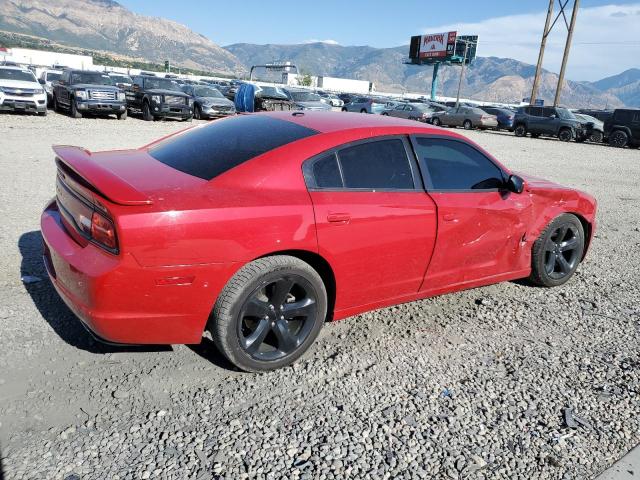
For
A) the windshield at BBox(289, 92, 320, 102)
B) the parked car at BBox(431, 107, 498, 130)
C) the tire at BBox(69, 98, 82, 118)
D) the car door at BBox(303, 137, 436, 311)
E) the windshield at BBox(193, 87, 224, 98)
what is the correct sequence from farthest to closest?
1. the parked car at BBox(431, 107, 498, 130)
2. the windshield at BBox(289, 92, 320, 102)
3. the windshield at BBox(193, 87, 224, 98)
4. the tire at BBox(69, 98, 82, 118)
5. the car door at BBox(303, 137, 436, 311)

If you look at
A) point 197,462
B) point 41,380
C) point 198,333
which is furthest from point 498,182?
point 41,380

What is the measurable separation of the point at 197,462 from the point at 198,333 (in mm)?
725

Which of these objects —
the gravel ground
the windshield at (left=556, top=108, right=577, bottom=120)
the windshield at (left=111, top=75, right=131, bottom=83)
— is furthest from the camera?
the windshield at (left=111, top=75, right=131, bottom=83)

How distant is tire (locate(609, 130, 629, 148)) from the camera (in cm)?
2385

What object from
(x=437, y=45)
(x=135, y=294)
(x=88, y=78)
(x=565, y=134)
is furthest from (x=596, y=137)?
(x=437, y=45)

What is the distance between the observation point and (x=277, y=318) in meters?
3.10

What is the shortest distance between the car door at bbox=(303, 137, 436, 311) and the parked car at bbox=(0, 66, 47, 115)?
16883mm

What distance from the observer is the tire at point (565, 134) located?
2567 cm

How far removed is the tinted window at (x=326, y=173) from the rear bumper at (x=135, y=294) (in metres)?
0.78

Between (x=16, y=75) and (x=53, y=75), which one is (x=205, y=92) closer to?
(x=53, y=75)

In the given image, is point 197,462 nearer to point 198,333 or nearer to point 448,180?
point 198,333

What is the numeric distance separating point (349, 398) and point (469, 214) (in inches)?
65.9

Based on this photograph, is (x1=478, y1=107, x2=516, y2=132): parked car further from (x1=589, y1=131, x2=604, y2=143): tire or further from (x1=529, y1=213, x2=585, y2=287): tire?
(x1=529, y1=213, x2=585, y2=287): tire

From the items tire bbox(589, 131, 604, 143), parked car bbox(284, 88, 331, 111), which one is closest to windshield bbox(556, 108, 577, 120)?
tire bbox(589, 131, 604, 143)
